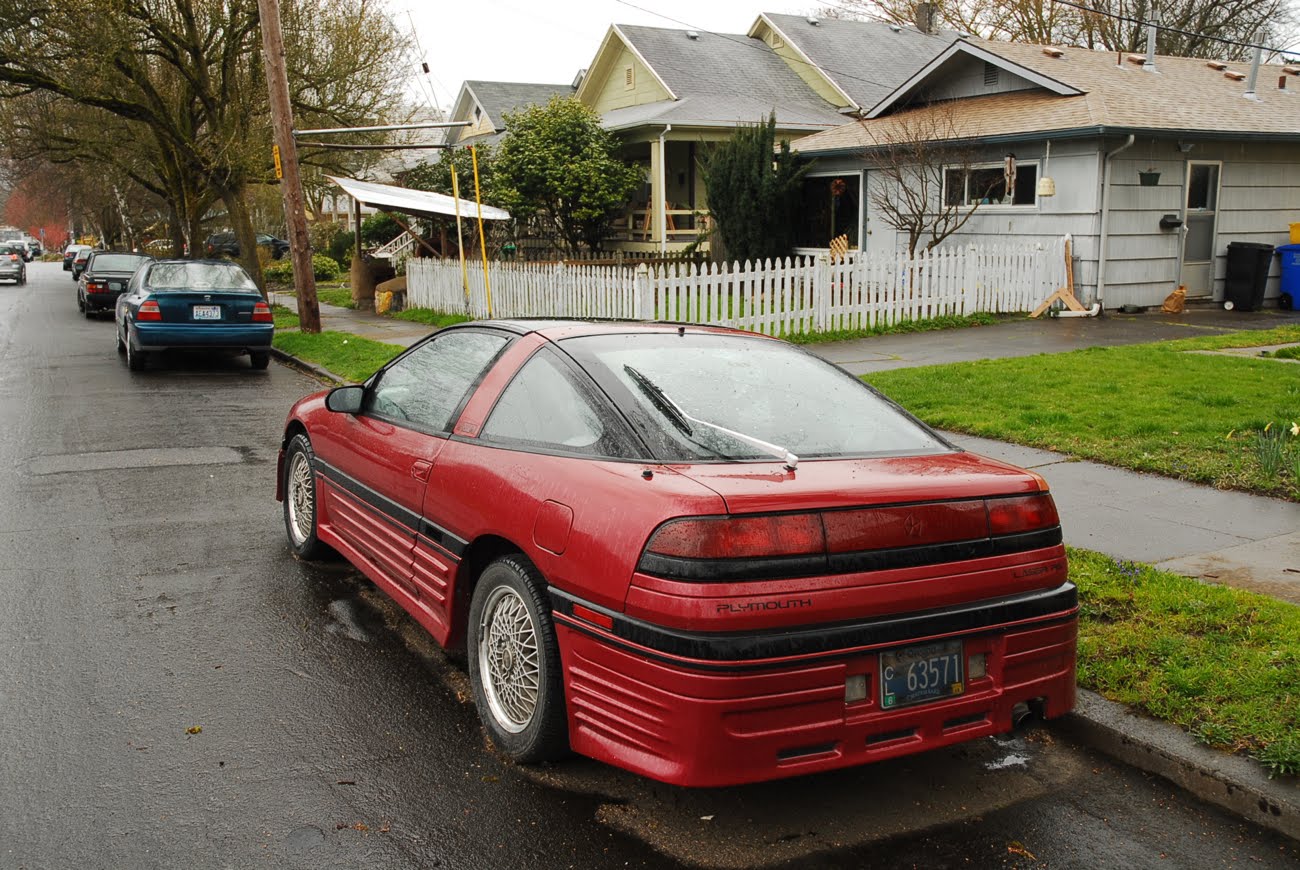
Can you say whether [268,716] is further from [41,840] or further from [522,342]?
[522,342]

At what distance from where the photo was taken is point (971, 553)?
3.48 metres

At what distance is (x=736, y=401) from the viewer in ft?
13.4

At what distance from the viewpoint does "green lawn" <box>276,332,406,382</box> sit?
14173 mm

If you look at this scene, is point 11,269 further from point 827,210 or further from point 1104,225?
point 1104,225

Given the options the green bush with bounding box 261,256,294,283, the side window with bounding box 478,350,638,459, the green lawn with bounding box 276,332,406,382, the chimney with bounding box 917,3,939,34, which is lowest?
the green lawn with bounding box 276,332,406,382

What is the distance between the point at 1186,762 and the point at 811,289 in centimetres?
1237

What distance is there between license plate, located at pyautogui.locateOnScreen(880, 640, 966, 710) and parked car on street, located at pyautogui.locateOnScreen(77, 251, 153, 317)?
83.8 feet

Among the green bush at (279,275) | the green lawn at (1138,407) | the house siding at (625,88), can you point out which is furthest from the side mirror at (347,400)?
the green bush at (279,275)

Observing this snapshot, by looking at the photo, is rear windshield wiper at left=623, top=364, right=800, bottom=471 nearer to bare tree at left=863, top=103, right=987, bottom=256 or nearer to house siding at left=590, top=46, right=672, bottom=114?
bare tree at left=863, top=103, right=987, bottom=256

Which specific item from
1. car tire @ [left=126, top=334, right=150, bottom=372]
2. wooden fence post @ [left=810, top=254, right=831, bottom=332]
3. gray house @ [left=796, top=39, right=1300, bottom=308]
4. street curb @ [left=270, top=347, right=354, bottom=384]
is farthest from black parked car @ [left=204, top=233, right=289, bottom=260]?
wooden fence post @ [left=810, top=254, right=831, bottom=332]

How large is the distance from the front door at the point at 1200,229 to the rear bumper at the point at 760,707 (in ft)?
57.7

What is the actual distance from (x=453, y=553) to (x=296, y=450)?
257cm

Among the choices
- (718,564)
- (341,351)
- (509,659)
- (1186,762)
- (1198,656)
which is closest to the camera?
(718,564)

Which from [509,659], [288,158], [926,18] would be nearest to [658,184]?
[288,158]
